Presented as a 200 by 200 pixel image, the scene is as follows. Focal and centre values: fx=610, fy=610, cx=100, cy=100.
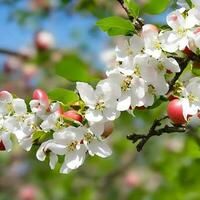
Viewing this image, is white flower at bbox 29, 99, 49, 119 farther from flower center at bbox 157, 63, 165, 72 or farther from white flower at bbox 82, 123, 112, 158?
flower center at bbox 157, 63, 165, 72

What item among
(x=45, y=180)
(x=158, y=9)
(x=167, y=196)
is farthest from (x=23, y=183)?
(x=158, y=9)

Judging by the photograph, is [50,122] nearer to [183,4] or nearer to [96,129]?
[96,129]

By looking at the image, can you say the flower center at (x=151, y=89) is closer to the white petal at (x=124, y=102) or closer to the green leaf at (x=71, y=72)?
the white petal at (x=124, y=102)

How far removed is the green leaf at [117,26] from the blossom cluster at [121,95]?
0.16ft

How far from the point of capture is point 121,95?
3.73 feet

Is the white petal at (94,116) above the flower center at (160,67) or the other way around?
the other way around

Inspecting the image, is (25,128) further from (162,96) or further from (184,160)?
(184,160)

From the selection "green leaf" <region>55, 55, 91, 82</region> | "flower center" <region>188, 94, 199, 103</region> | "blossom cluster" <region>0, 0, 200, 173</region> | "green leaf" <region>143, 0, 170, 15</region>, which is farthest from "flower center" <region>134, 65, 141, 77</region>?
"green leaf" <region>55, 55, 91, 82</region>

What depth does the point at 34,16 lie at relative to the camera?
4.01 m

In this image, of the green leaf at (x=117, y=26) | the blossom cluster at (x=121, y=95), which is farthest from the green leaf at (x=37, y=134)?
the green leaf at (x=117, y=26)

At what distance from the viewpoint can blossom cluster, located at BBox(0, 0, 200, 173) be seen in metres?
1.11

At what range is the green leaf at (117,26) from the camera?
1.19 metres

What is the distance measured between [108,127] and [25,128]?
0.16 m

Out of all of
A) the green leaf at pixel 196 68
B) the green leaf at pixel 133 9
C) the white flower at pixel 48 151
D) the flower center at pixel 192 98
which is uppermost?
the green leaf at pixel 133 9
